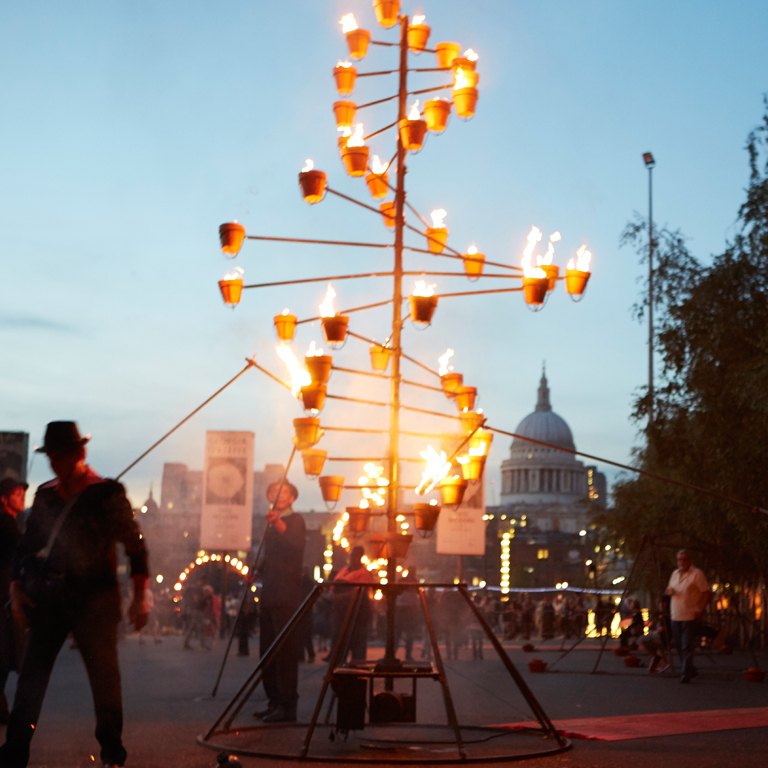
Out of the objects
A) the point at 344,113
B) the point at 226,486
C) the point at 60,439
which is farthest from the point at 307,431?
the point at 226,486

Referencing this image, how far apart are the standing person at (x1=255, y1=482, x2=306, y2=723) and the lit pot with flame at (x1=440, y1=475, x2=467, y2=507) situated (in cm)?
116

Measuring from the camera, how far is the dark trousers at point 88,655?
5.10 metres

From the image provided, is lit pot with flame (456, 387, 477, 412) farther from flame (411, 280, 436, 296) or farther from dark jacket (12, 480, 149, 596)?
dark jacket (12, 480, 149, 596)

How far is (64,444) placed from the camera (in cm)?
527

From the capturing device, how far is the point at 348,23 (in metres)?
9.58

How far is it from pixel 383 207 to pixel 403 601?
999cm

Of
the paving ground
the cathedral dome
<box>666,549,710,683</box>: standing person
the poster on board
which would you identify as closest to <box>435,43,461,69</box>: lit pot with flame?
the paving ground

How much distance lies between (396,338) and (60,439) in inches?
155

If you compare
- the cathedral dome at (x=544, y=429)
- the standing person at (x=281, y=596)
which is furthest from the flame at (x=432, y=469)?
the cathedral dome at (x=544, y=429)

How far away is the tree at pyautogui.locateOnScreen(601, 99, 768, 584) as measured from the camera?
55.1ft

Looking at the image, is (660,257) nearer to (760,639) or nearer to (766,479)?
(766,479)

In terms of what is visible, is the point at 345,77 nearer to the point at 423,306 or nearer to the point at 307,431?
the point at 423,306

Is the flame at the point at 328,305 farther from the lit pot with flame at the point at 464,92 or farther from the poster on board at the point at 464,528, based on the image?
the poster on board at the point at 464,528

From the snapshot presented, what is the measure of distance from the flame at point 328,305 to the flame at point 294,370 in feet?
1.58
